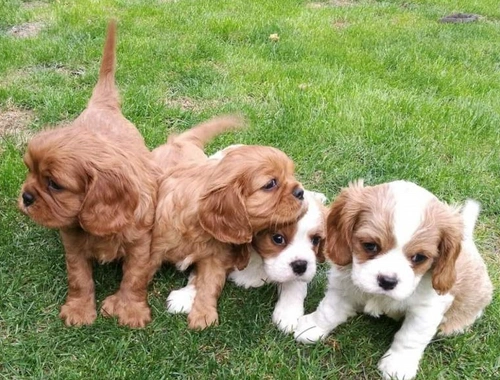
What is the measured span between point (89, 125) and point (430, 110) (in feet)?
11.8

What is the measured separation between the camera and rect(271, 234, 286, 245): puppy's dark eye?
344cm

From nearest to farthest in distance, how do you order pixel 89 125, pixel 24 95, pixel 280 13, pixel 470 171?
pixel 89 125, pixel 470 171, pixel 24 95, pixel 280 13

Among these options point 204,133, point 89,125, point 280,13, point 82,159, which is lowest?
point 280,13

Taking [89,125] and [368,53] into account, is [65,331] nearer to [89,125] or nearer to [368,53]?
[89,125]

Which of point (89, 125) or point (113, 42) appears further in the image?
point (113, 42)

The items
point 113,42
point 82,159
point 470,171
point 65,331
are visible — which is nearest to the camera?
point 82,159

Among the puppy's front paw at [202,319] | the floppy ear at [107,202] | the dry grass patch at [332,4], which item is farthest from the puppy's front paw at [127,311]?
the dry grass patch at [332,4]

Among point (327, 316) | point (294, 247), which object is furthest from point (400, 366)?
point (294, 247)

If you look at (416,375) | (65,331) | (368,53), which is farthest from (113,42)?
(368,53)

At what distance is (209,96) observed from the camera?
19.4 ft

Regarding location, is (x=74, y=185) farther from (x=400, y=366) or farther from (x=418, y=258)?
(x=400, y=366)

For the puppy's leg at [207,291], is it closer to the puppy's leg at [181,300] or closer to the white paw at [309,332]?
the puppy's leg at [181,300]

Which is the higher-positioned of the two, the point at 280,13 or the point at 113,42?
the point at 113,42

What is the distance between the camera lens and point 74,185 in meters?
3.06
